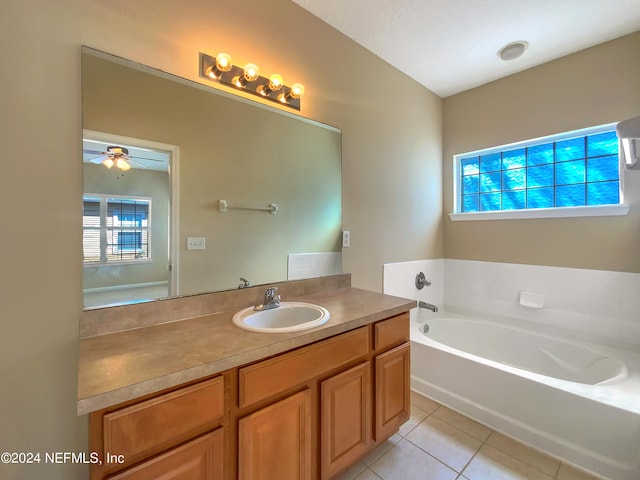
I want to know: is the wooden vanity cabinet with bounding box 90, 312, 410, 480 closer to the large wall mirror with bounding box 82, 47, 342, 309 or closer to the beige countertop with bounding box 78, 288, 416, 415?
the beige countertop with bounding box 78, 288, 416, 415

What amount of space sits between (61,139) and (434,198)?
2.78m

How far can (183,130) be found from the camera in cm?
134

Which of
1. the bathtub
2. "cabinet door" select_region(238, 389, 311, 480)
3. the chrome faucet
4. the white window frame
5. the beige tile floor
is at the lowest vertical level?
the beige tile floor

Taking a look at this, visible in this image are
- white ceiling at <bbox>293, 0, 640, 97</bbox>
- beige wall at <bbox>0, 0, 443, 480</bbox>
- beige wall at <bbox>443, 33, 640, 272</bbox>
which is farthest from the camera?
beige wall at <bbox>443, 33, 640, 272</bbox>

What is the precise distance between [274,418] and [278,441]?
0.10 meters

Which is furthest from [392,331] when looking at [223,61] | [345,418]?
[223,61]

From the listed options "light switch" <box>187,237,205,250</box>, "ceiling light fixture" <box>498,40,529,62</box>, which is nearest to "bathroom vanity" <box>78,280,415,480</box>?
"light switch" <box>187,237,205,250</box>

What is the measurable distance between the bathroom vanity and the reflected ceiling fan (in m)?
0.69

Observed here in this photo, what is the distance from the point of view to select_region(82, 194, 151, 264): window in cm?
110

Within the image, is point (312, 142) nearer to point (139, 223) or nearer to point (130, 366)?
point (139, 223)

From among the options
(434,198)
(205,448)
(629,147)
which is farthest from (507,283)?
(205,448)

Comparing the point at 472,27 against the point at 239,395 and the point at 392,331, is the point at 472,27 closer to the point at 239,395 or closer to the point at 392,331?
the point at 392,331

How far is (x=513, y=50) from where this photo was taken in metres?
2.09

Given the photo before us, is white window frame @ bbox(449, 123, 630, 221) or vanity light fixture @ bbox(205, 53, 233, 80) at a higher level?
vanity light fixture @ bbox(205, 53, 233, 80)
